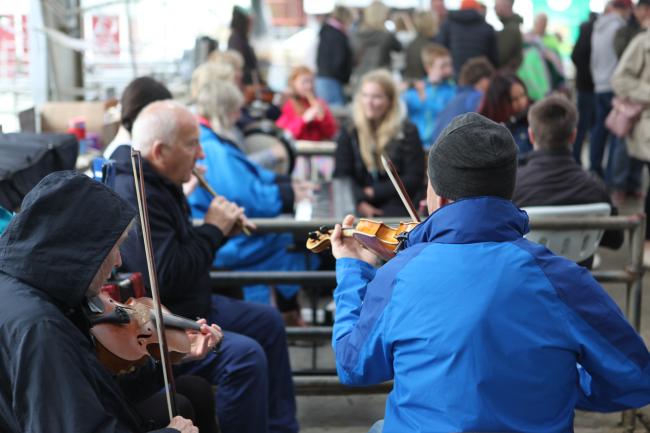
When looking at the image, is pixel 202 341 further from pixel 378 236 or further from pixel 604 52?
pixel 604 52

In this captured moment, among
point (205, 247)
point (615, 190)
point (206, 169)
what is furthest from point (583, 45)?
point (205, 247)

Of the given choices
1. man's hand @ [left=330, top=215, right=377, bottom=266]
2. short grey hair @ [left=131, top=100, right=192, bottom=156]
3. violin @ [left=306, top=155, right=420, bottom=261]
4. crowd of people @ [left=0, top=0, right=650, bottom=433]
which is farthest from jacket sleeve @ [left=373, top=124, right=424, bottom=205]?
man's hand @ [left=330, top=215, right=377, bottom=266]

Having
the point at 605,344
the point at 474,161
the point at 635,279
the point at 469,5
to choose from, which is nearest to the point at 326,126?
the point at 469,5

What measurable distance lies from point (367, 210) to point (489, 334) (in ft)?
12.0

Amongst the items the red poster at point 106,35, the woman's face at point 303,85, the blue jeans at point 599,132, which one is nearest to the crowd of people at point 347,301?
the woman's face at point 303,85

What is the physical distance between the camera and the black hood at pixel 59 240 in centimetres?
227

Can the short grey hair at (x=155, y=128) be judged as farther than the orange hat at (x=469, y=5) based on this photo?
No

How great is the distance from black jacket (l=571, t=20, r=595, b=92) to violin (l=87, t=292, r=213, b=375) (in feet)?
23.9

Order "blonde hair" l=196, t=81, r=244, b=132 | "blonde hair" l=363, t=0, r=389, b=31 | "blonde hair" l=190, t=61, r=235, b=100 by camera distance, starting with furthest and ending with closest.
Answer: "blonde hair" l=363, t=0, r=389, b=31
"blonde hair" l=190, t=61, r=235, b=100
"blonde hair" l=196, t=81, r=244, b=132

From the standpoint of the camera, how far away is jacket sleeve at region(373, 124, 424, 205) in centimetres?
578

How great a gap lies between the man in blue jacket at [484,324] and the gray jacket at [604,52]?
691 cm

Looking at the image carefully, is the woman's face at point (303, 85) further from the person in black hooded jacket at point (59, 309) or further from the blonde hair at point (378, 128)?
the person in black hooded jacket at point (59, 309)

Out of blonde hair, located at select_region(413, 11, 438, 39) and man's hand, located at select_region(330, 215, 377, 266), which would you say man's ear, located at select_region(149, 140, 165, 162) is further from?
blonde hair, located at select_region(413, 11, 438, 39)

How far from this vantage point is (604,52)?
8.84 m
